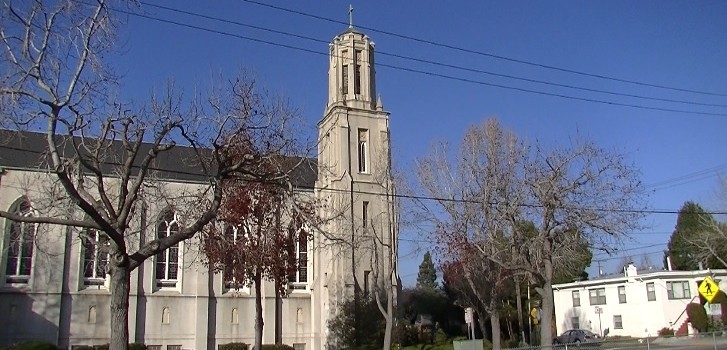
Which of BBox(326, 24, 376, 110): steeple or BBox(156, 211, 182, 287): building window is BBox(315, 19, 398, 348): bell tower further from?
BBox(156, 211, 182, 287): building window

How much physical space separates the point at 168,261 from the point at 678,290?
3883cm

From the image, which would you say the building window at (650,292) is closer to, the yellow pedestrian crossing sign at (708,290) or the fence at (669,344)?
the fence at (669,344)

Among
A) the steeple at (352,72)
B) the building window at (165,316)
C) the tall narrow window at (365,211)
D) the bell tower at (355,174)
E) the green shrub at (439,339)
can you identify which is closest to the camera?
the bell tower at (355,174)

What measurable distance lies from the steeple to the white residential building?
26.3 meters

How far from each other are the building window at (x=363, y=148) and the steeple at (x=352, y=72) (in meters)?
1.89

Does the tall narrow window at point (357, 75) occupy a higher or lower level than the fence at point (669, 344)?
higher

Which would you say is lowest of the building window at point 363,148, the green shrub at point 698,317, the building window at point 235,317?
the green shrub at point 698,317

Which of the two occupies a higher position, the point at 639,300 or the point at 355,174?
the point at 355,174

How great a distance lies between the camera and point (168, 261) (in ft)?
141

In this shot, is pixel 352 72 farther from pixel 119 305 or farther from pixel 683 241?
pixel 683 241

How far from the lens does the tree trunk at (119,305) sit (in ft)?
54.4

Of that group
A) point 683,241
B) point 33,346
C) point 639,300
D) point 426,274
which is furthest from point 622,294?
point 426,274

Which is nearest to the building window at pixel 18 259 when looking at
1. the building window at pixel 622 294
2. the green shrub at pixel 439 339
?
the green shrub at pixel 439 339

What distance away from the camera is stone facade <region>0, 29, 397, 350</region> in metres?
38.8
